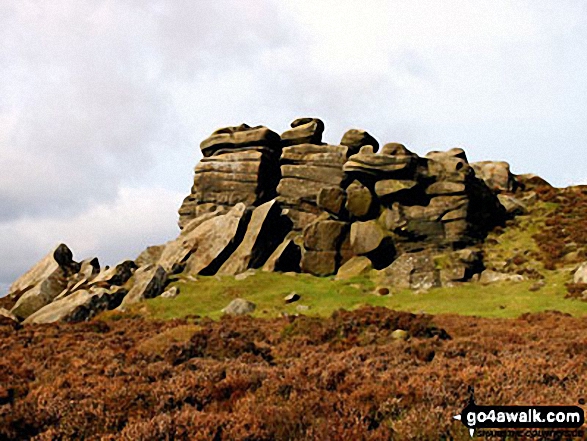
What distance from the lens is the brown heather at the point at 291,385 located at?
7.62 m

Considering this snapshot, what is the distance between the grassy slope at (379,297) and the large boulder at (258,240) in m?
2.67

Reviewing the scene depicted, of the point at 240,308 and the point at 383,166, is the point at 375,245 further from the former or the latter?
the point at 240,308

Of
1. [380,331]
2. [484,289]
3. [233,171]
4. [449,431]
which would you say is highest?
[233,171]

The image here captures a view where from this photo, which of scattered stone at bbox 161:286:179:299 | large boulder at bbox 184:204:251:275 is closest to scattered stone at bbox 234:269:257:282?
large boulder at bbox 184:204:251:275

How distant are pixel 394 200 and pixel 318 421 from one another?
146 feet

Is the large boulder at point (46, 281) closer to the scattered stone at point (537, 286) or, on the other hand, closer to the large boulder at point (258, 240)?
the large boulder at point (258, 240)

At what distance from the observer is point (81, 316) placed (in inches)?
1590

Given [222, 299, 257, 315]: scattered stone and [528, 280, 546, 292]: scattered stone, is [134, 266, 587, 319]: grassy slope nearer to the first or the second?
[528, 280, 546, 292]: scattered stone

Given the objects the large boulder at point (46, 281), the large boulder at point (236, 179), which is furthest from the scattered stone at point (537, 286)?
the large boulder at point (46, 281)

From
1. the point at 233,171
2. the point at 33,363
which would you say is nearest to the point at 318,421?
the point at 33,363

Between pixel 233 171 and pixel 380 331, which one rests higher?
pixel 233 171

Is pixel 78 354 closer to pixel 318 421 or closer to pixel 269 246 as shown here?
pixel 318 421

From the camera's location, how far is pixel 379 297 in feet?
131
